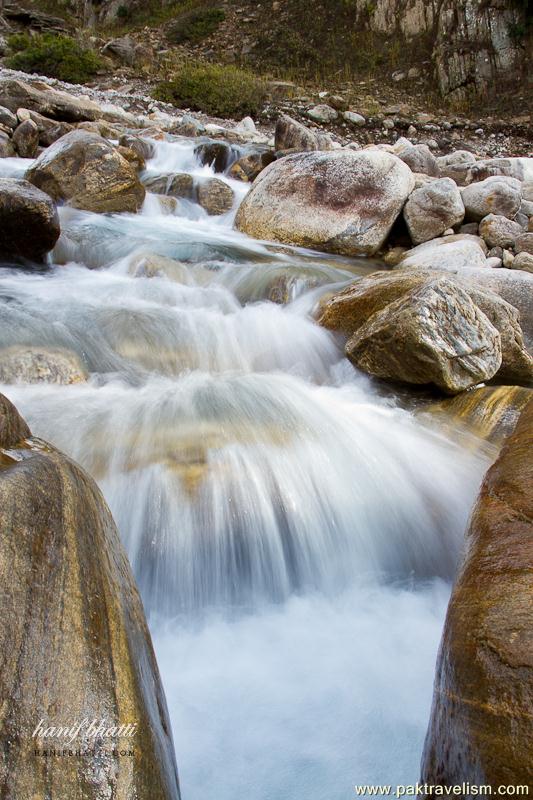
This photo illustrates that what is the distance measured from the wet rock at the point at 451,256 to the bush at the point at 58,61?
17.7 meters

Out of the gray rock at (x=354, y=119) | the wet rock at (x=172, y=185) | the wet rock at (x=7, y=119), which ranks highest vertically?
the gray rock at (x=354, y=119)

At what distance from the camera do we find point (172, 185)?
9.28 meters

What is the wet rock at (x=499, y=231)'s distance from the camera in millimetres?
7191

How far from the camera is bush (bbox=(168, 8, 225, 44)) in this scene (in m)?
26.1

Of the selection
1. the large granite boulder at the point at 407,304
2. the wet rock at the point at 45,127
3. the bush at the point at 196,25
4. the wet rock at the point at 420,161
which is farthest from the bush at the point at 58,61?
the large granite boulder at the point at 407,304

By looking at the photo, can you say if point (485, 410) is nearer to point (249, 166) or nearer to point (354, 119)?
point (249, 166)

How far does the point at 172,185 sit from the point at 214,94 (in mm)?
11401

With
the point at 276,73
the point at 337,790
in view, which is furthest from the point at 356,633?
the point at 276,73

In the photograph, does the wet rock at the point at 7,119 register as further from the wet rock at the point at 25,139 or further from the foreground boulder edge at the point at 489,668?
the foreground boulder edge at the point at 489,668

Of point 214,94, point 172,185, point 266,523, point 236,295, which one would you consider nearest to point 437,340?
point 266,523

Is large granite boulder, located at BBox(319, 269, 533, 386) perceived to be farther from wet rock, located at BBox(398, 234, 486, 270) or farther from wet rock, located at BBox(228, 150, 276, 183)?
wet rock, located at BBox(228, 150, 276, 183)

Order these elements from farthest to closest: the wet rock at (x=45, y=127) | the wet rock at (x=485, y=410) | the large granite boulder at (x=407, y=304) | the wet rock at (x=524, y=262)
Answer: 1. the wet rock at (x=45, y=127)
2. the wet rock at (x=524, y=262)
3. the large granite boulder at (x=407, y=304)
4. the wet rock at (x=485, y=410)

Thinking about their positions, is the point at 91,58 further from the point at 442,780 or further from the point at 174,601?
the point at 442,780

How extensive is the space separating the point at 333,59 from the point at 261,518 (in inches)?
1041
